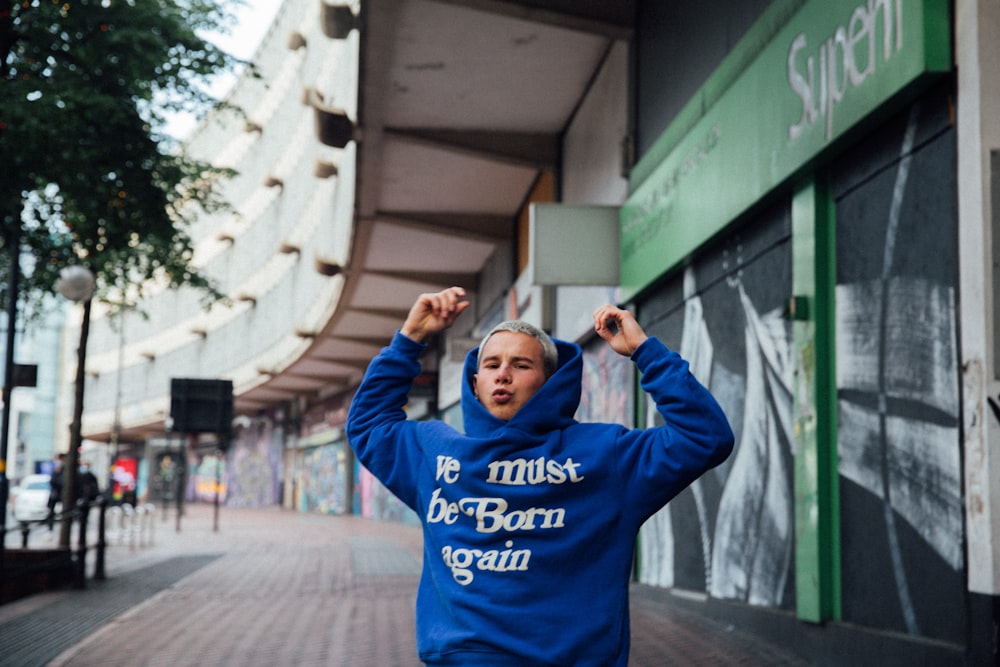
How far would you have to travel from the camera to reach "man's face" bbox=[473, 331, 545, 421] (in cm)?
281

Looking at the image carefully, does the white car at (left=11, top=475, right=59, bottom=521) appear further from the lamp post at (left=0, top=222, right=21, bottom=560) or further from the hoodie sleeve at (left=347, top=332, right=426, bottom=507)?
the hoodie sleeve at (left=347, top=332, right=426, bottom=507)

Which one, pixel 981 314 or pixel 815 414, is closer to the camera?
pixel 981 314

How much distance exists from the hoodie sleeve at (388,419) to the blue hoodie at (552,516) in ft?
0.69

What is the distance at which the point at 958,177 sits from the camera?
5336mm

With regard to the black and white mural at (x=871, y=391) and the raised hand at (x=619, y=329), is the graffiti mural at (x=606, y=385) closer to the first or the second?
the black and white mural at (x=871, y=391)

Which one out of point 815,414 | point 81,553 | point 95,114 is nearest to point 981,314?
point 815,414

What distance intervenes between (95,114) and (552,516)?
1013cm

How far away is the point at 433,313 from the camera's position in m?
3.07

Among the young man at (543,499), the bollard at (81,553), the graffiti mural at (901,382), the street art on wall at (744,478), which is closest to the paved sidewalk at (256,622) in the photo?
the bollard at (81,553)

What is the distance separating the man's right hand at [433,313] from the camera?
305 centimetres

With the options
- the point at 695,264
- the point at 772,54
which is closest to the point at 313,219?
the point at 695,264

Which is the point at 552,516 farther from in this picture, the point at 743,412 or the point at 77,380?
the point at 77,380

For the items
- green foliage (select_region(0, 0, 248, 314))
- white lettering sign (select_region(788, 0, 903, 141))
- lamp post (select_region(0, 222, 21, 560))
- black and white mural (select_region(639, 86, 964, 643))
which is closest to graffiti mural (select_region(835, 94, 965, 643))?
black and white mural (select_region(639, 86, 964, 643))

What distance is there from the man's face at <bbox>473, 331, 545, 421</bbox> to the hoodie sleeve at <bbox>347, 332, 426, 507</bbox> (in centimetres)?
30
